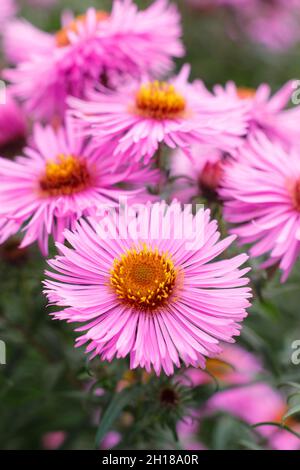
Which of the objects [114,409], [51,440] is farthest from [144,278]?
[51,440]

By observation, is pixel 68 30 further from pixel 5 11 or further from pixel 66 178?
pixel 5 11

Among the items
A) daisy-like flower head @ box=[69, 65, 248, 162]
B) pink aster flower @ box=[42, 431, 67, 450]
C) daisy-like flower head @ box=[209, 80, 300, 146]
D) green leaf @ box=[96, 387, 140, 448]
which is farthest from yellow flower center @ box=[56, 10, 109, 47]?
pink aster flower @ box=[42, 431, 67, 450]

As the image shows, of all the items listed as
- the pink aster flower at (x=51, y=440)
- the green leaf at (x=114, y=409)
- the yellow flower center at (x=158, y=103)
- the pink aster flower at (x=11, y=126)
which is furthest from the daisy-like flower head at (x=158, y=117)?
the pink aster flower at (x=51, y=440)

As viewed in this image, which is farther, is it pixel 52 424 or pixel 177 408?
pixel 52 424

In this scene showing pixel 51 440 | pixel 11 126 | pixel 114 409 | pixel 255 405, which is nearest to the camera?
pixel 114 409

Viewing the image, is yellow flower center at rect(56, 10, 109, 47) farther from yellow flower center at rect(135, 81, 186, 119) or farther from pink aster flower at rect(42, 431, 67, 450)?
pink aster flower at rect(42, 431, 67, 450)

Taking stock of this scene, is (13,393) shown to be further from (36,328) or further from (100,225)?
(100,225)
